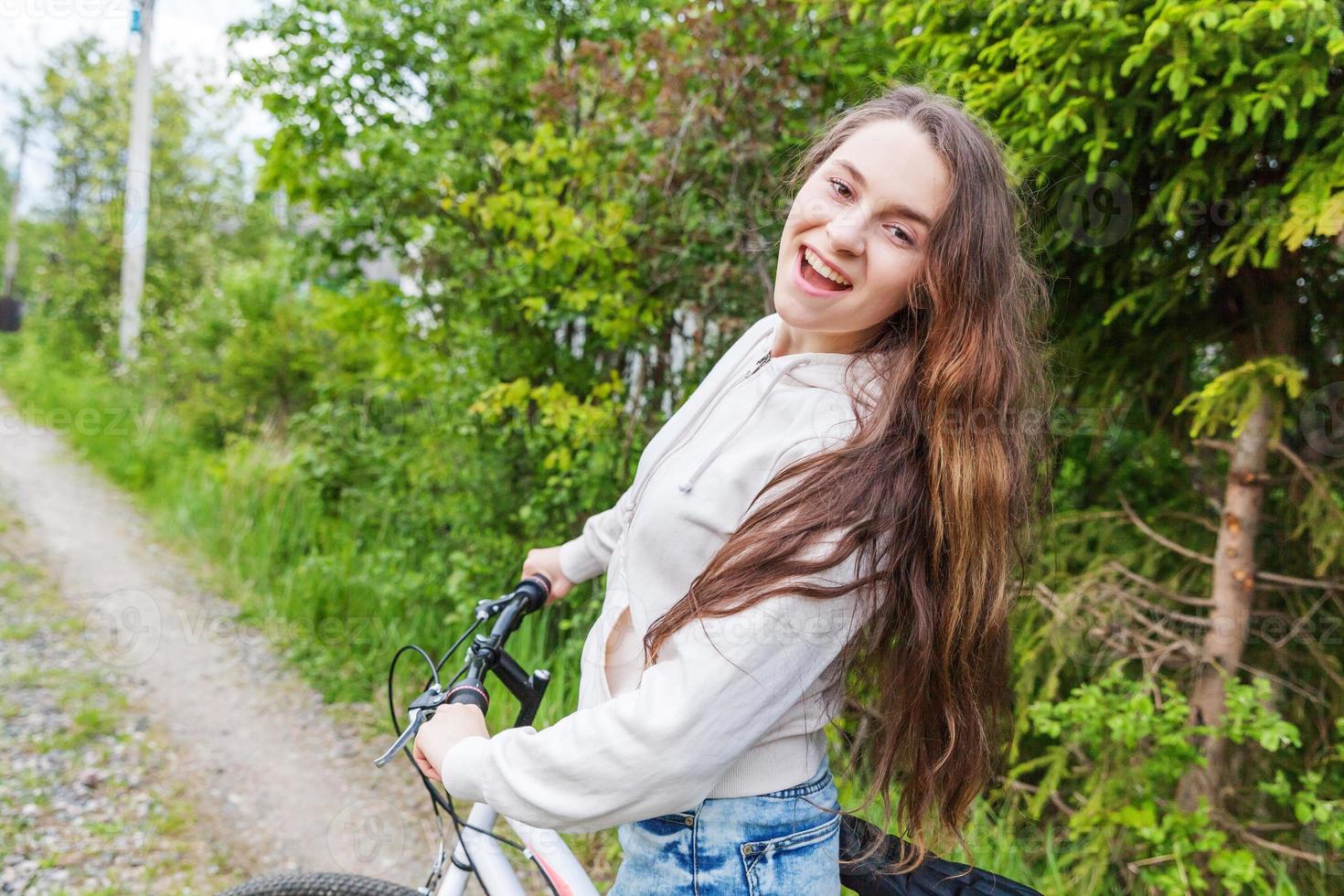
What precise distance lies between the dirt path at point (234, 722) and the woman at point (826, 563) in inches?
80.8

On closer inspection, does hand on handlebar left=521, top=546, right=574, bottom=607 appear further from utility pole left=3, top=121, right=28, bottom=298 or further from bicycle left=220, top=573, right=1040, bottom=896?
utility pole left=3, top=121, right=28, bottom=298

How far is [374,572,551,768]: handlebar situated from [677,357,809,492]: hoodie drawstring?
1.56 feet

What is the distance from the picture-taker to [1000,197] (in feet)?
4.10

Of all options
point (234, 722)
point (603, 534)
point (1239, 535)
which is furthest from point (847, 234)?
point (234, 722)

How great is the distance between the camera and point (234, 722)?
373 cm

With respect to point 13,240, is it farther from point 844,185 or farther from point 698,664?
point 698,664

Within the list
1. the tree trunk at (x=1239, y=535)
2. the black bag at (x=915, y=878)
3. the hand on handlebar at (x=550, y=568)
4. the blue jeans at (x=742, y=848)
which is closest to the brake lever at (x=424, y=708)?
the blue jeans at (x=742, y=848)

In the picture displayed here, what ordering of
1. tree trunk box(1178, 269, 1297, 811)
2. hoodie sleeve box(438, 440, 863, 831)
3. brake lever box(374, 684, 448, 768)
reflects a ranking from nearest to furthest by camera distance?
hoodie sleeve box(438, 440, 863, 831), brake lever box(374, 684, 448, 768), tree trunk box(1178, 269, 1297, 811)

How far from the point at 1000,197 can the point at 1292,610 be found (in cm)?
220

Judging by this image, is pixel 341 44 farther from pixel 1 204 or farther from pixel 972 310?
pixel 1 204

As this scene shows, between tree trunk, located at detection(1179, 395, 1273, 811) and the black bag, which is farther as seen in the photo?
tree trunk, located at detection(1179, 395, 1273, 811)

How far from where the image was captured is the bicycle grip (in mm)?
1337

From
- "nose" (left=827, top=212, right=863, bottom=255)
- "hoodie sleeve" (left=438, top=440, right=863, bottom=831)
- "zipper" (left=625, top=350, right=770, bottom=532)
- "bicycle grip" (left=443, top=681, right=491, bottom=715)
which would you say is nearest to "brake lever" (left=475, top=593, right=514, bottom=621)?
"bicycle grip" (left=443, top=681, right=491, bottom=715)

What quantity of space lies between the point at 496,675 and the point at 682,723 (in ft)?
1.85
